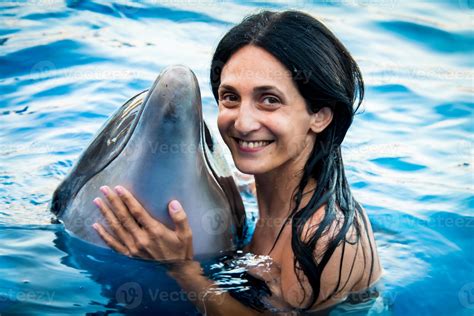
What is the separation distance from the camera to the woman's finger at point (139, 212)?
11.6 ft

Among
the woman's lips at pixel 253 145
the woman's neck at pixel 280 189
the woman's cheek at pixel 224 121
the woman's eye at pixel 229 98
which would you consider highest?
the woman's eye at pixel 229 98

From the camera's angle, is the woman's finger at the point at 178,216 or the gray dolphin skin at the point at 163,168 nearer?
the gray dolphin skin at the point at 163,168

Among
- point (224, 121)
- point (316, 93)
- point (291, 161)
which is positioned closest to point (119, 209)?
→ point (224, 121)

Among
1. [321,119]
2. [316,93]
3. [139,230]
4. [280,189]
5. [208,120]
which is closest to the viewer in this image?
[139,230]

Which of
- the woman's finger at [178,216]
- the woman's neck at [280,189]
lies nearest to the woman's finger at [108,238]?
the woman's finger at [178,216]

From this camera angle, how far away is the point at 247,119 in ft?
11.9

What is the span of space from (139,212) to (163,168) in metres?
0.22

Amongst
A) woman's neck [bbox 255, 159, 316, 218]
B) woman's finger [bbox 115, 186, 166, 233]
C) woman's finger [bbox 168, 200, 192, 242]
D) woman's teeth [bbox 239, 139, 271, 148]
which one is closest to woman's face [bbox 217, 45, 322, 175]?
woman's teeth [bbox 239, 139, 271, 148]

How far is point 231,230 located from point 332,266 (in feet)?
2.01

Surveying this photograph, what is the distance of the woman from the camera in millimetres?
3613

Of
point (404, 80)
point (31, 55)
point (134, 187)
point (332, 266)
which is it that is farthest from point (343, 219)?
point (31, 55)

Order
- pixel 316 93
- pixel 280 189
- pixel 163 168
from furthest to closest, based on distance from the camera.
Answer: pixel 280 189, pixel 316 93, pixel 163 168

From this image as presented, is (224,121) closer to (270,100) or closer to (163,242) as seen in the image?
(270,100)

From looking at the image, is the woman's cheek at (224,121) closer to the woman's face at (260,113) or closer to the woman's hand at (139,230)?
the woman's face at (260,113)
